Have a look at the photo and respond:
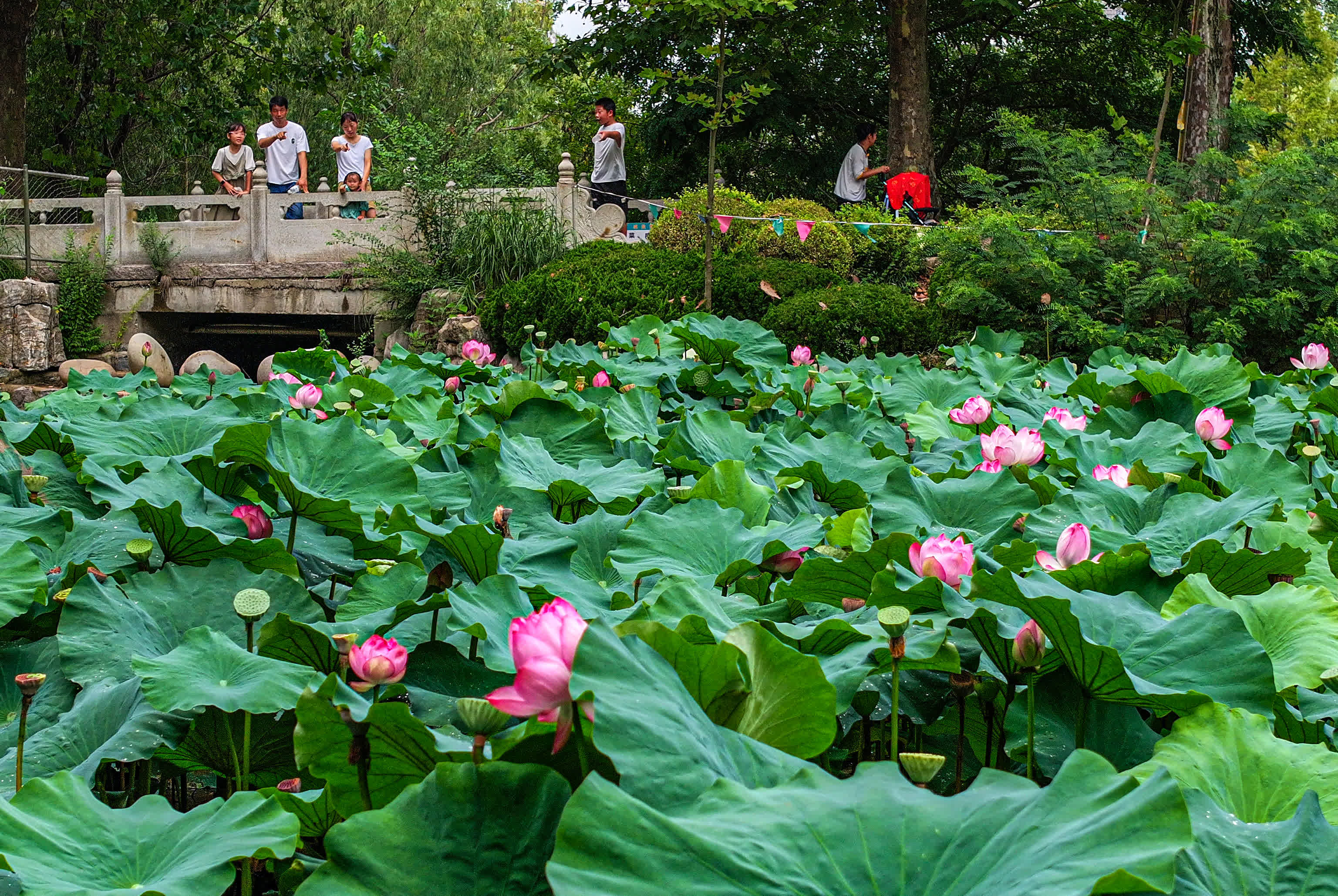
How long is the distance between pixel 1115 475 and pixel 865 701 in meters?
1.09

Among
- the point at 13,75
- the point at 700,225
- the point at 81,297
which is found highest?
the point at 13,75

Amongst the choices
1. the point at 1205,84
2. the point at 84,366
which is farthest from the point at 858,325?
the point at 84,366

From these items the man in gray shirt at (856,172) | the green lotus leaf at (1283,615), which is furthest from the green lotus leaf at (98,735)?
the man in gray shirt at (856,172)

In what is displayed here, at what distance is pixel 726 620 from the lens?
3.66ft

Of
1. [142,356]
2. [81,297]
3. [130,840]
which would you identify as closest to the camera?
[130,840]

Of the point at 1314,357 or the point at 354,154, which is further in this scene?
the point at 354,154

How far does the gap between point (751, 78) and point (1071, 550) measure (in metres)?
17.7

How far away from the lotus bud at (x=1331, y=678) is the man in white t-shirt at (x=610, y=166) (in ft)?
40.7

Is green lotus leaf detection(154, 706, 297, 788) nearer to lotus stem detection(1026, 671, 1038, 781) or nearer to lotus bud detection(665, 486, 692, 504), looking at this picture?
lotus stem detection(1026, 671, 1038, 781)

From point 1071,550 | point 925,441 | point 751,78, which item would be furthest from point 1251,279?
point 751,78

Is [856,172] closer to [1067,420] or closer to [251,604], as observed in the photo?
[1067,420]

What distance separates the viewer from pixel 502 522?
1616 millimetres

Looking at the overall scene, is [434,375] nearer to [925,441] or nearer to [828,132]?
[925,441]

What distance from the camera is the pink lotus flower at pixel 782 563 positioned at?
56.0 inches
